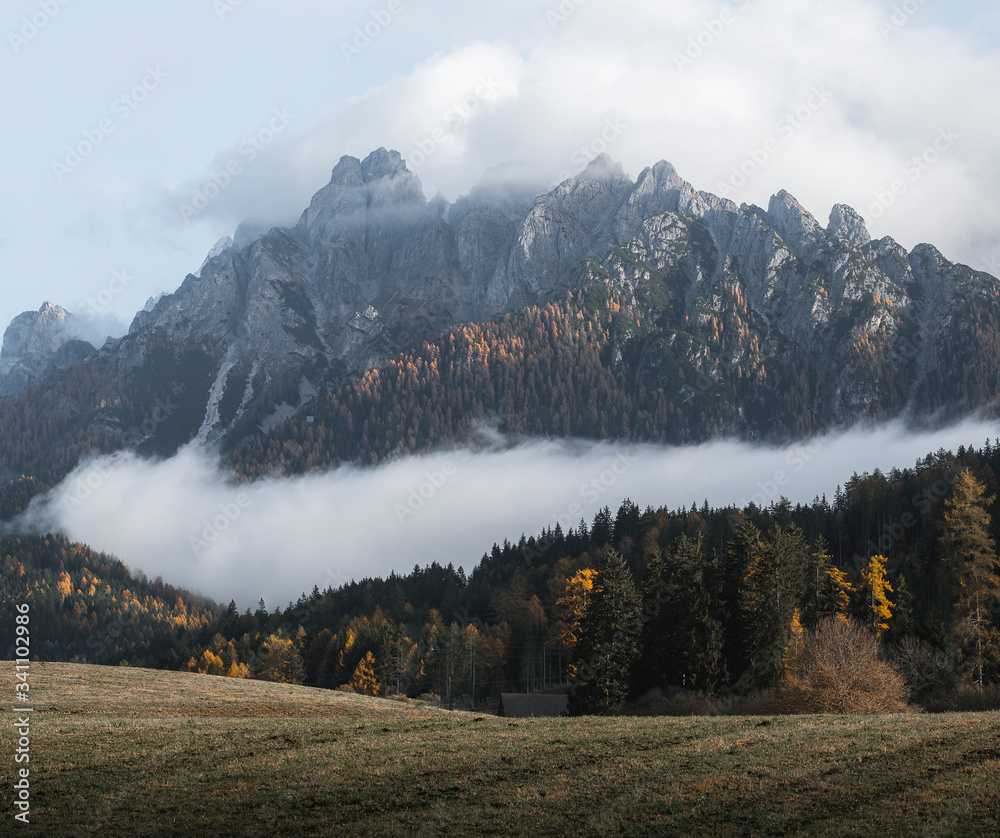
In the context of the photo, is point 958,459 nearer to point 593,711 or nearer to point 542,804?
point 593,711

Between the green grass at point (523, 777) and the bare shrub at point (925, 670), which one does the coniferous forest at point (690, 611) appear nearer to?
the bare shrub at point (925, 670)

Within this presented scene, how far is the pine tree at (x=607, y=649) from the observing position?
74250 mm

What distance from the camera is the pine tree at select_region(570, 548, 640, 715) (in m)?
74.2

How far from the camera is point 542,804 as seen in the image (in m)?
29.5

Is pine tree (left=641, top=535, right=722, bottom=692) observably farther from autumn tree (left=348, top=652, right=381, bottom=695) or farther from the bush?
autumn tree (left=348, top=652, right=381, bottom=695)

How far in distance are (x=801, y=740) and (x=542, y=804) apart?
1406 centimetres

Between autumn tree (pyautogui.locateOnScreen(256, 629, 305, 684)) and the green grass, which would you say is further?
autumn tree (pyautogui.locateOnScreen(256, 629, 305, 684))

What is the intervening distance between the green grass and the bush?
37.0ft

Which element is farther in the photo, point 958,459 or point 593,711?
point 958,459

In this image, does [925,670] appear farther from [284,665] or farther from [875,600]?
[284,665]

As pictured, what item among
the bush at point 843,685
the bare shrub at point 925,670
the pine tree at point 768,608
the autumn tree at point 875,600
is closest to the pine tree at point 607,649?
the pine tree at point 768,608

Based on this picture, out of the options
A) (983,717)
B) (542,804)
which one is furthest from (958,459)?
(542,804)

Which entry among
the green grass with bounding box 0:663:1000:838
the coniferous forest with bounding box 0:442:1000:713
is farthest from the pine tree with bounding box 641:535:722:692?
the green grass with bounding box 0:663:1000:838

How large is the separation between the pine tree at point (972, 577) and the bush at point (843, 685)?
21.0 metres
